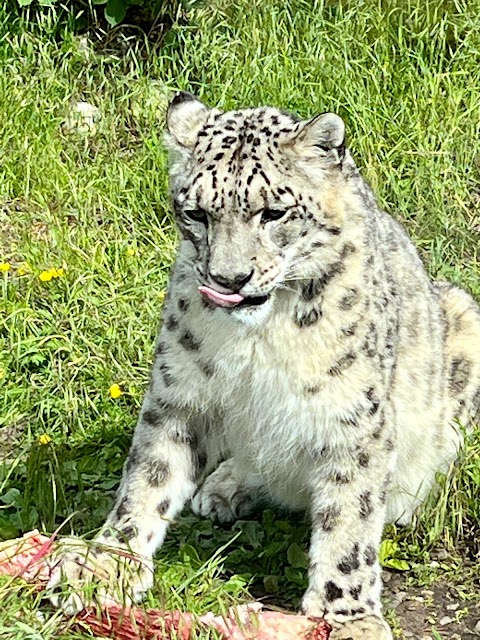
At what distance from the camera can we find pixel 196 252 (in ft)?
12.8

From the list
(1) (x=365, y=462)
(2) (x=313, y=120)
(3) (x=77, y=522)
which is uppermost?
(2) (x=313, y=120)

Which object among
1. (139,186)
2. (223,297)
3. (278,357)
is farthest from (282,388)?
(139,186)

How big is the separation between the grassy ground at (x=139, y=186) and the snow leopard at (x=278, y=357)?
519 millimetres

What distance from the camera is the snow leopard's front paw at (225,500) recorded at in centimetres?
491

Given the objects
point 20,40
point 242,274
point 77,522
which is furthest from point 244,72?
point 242,274

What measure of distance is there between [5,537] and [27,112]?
2.87 meters

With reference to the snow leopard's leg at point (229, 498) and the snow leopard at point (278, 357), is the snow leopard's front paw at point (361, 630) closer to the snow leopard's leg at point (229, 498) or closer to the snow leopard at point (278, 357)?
the snow leopard at point (278, 357)

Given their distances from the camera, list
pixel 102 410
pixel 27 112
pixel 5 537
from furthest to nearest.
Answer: pixel 27 112 < pixel 102 410 < pixel 5 537

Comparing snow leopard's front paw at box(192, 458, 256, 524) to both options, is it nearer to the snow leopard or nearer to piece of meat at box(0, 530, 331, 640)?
the snow leopard

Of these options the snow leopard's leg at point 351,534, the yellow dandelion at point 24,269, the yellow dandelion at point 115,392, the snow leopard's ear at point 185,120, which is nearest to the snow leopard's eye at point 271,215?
the snow leopard's ear at point 185,120

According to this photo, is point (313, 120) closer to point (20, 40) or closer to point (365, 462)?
point (365, 462)

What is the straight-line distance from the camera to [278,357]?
4.05 meters

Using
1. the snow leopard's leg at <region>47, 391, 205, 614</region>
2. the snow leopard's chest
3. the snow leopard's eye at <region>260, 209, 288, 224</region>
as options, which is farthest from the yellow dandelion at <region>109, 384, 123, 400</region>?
the snow leopard's eye at <region>260, 209, 288, 224</region>

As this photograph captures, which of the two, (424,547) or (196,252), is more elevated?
(196,252)
